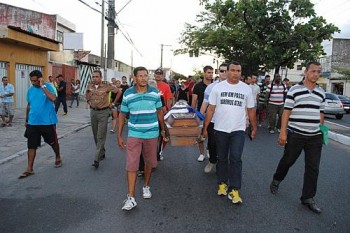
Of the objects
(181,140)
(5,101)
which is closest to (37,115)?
(181,140)

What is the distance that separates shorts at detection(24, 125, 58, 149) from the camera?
6.20m

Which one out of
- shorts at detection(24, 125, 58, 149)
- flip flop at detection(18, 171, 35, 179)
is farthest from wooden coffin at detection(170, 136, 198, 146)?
flip flop at detection(18, 171, 35, 179)

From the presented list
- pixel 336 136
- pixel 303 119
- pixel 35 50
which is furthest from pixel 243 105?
pixel 35 50

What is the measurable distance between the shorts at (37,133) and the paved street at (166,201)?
541 mm

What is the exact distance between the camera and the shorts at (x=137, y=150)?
458cm

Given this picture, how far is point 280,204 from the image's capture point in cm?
474

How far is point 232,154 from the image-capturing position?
189 inches

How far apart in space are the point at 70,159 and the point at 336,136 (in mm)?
7960

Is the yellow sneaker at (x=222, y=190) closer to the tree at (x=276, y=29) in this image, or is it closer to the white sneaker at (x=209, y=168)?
the white sneaker at (x=209, y=168)

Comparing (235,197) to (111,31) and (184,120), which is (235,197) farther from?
(111,31)

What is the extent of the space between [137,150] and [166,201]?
0.81 meters

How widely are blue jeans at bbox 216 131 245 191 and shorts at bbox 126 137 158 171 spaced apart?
91 cm

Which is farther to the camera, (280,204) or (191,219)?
(280,204)

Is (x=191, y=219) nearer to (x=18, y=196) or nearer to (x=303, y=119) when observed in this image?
(x=303, y=119)
